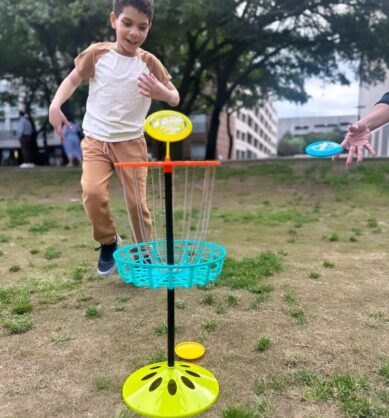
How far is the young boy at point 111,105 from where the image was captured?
2639 mm

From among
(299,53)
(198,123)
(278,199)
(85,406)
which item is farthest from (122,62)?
(198,123)

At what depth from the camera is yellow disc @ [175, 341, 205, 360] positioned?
2295 mm

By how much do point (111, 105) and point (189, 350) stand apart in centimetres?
169

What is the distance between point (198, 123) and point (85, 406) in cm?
3974

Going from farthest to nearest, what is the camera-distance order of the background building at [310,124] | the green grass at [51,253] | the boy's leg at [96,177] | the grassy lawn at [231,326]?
the background building at [310,124] < the green grass at [51,253] < the boy's leg at [96,177] < the grassy lawn at [231,326]

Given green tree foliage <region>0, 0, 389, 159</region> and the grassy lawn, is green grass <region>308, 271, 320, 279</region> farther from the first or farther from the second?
green tree foliage <region>0, 0, 389, 159</region>

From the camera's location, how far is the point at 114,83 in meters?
2.82

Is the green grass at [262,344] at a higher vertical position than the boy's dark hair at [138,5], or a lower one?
lower

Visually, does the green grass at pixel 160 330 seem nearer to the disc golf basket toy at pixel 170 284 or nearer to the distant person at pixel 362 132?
the disc golf basket toy at pixel 170 284

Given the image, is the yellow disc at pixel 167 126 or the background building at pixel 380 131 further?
the background building at pixel 380 131

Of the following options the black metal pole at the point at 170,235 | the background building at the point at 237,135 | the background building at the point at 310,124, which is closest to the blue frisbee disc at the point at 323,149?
the black metal pole at the point at 170,235

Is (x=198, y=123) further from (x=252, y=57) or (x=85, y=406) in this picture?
(x=85, y=406)

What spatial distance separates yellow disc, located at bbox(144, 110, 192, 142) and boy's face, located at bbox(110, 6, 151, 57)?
0.90 meters

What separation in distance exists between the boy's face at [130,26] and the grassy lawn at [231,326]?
1.78 m
